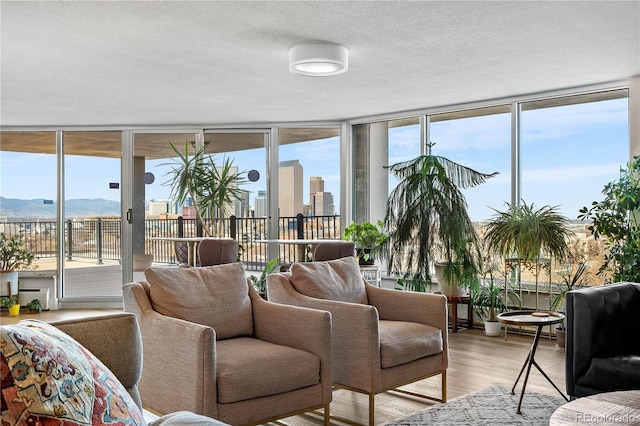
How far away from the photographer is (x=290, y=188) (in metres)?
7.80

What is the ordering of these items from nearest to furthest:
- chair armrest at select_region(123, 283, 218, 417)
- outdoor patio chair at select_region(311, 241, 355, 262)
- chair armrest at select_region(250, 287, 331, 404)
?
chair armrest at select_region(123, 283, 218, 417) → chair armrest at select_region(250, 287, 331, 404) → outdoor patio chair at select_region(311, 241, 355, 262)

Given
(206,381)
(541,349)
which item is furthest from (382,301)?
(541,349)

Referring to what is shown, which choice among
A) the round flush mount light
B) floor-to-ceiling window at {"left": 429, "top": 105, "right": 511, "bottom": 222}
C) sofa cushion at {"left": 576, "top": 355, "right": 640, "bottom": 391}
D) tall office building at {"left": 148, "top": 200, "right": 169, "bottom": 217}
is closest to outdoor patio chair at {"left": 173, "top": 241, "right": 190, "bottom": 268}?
tall office building at {"left": 148, "top": 200, "right": 169, "bottom": 217}

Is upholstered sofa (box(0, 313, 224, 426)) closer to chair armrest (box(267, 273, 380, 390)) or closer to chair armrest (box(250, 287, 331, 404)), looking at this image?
chair armrest (box(250, 287, 331, 404))

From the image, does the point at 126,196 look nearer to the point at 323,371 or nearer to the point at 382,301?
the point at 382,301

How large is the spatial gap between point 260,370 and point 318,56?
2.26 meters

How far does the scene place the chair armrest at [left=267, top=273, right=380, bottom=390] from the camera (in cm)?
329

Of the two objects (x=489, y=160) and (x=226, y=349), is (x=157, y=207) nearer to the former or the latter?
(x=489, y=160)

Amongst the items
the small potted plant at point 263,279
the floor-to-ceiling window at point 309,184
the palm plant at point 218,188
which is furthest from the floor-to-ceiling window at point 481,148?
the palm plant at point 218,188

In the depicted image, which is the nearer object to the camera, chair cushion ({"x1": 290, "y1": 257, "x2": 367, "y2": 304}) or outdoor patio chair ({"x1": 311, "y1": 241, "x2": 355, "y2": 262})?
chair cushion ({"x1": 290, "y1": 257, "x2": 367, "y2": 304})

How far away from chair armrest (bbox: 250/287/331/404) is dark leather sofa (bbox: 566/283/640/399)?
1.42 meters

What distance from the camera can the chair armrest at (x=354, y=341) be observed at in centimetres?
329

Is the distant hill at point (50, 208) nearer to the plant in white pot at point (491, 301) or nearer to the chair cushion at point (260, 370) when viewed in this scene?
the plant in white pot at point (491, 301)

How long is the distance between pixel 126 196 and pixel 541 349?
5393mm
